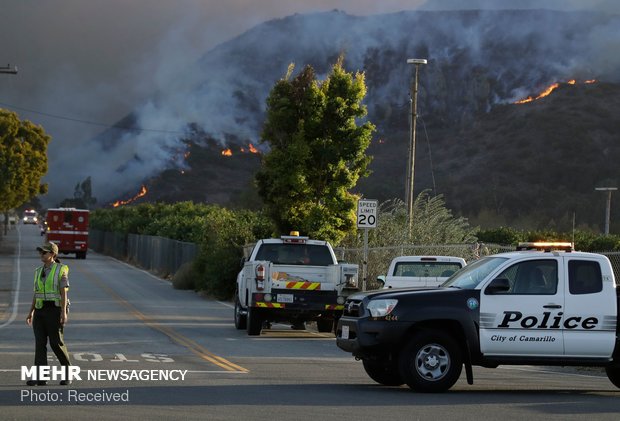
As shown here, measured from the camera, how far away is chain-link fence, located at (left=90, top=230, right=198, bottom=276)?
52.3 metres

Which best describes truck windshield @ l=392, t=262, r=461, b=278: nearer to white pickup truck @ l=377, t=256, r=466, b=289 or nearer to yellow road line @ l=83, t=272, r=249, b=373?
white pickup truck @ l=377, t=256, r=466, b=289

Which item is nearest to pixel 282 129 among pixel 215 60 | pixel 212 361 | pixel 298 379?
pixel 212 361

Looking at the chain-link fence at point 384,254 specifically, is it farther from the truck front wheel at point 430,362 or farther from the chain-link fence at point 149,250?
the truck front wheel at point 430,362

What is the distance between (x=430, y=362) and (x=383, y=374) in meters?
1.24

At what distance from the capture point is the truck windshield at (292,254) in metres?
25.6

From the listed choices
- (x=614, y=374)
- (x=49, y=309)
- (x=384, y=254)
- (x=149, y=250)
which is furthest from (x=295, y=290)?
(x=149, y=250)

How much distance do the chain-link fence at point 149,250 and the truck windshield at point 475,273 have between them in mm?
31974

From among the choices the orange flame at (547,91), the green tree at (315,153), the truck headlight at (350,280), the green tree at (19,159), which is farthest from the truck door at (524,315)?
the orange flame at (547,91)

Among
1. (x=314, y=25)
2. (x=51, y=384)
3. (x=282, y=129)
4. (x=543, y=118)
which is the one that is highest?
(x=314, y=25)

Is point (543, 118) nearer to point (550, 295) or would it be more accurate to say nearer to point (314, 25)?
point (314, 25)

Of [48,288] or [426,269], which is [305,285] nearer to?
[426,269]

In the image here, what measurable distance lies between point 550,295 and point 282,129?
2122cm

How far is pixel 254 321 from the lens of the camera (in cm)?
2492

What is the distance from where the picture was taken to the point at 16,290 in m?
40.9
